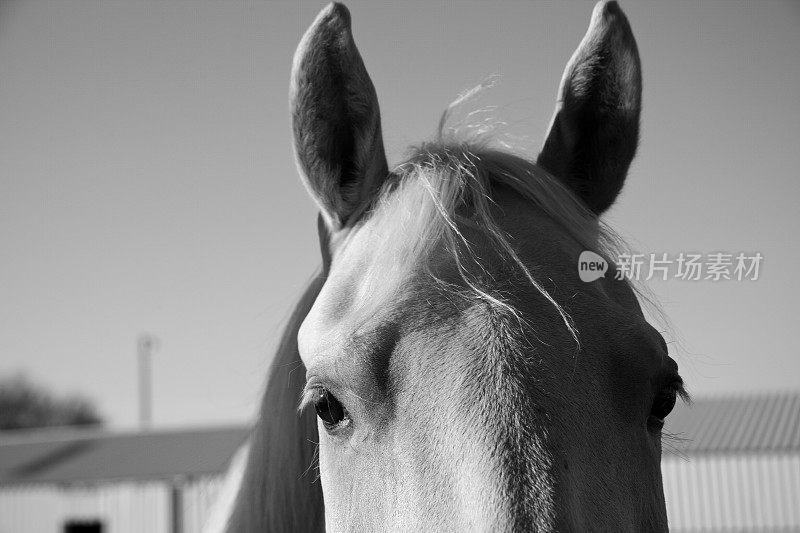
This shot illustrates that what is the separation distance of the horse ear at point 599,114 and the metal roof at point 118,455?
15.0 meters

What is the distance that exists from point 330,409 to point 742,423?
1596 cm

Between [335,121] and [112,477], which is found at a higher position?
[335,121]

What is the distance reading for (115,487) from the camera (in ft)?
63.3

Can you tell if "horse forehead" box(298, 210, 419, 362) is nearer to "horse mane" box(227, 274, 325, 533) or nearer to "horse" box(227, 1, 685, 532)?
"horse" box(227, 1, 685, 532)

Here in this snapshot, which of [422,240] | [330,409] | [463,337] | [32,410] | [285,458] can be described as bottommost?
[32,410]

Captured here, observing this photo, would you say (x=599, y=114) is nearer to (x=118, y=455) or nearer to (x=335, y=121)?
(x=335, y=121)

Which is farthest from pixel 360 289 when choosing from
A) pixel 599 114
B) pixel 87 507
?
pixel 87 507

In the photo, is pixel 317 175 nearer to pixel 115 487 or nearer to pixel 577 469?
pixel 577 469

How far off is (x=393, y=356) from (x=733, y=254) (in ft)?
5.61

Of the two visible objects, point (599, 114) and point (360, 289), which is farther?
point (599, 114)

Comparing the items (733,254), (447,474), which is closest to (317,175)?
(447,474)

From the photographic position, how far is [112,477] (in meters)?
17.5

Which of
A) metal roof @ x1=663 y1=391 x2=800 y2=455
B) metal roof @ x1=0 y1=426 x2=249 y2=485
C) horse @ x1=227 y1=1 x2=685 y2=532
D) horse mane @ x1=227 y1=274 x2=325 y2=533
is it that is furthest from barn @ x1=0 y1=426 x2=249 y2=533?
horse @ x1=227 y1=1 x2=685 y2=532

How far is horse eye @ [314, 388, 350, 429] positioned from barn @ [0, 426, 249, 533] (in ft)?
49.3
